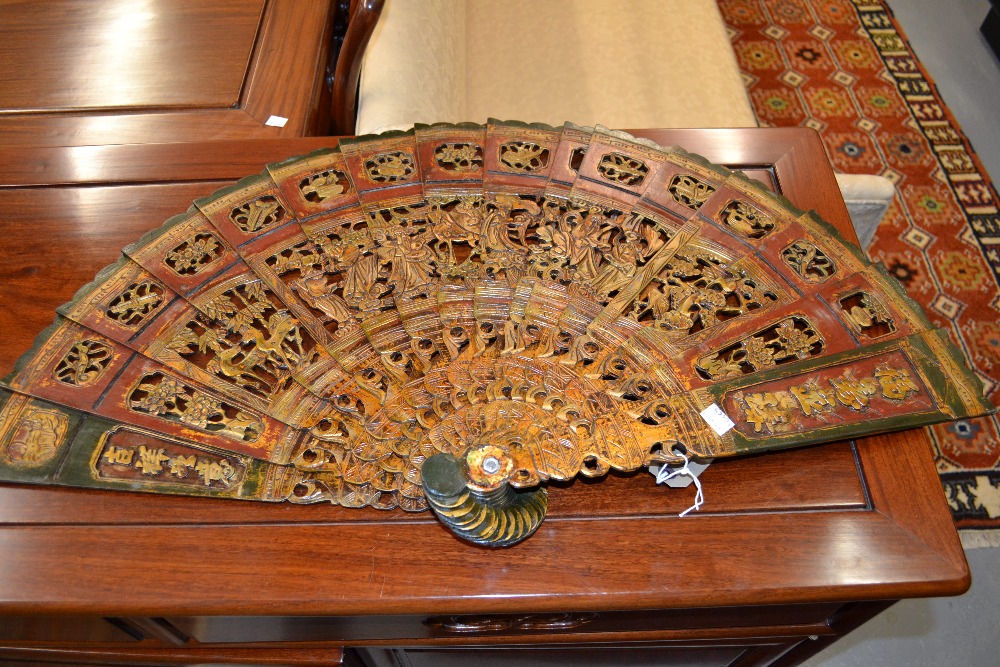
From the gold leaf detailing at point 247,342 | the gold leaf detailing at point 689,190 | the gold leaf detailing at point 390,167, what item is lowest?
the gold leaf detailing at point 247,342

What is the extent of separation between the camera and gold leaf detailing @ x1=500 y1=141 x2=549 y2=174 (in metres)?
1.25

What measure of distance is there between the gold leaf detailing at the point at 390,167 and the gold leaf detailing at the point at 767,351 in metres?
0.58

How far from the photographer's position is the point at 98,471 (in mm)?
978

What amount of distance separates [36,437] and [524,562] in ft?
2.18

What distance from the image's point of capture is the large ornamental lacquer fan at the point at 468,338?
0.97 metres

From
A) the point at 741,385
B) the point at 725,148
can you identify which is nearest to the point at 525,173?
the point at 725,148

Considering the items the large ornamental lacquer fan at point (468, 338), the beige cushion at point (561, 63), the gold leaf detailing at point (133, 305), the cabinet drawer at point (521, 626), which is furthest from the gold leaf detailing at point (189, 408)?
the beige cushion at point (561, 63)

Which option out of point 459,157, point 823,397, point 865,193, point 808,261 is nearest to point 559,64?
point 865,193

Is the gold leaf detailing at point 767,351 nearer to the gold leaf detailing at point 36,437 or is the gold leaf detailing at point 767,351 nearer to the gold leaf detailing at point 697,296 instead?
the gold leaf detailing at point 697,296

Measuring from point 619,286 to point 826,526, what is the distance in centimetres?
43

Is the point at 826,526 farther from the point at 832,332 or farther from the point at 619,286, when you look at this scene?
the point at 619,286

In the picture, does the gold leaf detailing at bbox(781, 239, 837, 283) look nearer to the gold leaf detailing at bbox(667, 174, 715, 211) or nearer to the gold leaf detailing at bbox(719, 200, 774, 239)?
the gold leaf detailing at bbox(719, 200, 774, 239)

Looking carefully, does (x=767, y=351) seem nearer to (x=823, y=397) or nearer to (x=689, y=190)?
(x=823, y=397)

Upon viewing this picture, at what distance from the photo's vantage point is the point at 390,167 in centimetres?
125
